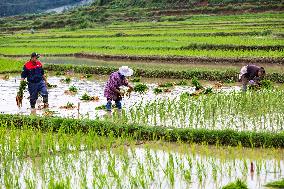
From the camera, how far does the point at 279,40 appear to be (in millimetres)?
18781

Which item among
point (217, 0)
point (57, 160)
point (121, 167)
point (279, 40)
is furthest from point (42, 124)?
point (217, 0)

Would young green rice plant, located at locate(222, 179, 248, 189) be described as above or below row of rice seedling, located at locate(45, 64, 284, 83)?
below

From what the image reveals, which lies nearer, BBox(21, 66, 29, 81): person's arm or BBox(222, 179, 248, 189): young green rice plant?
BBox(222, 179, 248, 189): young green rice plant

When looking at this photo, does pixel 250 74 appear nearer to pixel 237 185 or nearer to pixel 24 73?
pixel 24 73

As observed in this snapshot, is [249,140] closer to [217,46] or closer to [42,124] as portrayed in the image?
[42,124]

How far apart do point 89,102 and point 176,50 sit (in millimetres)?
8349

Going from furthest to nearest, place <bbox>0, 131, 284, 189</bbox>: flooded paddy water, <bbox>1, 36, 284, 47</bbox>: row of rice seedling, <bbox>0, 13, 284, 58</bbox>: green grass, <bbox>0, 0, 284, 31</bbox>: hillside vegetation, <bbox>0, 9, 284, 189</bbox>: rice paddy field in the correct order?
1. <bbox>0, 0, 284, 31</bbox>: hillside vegetation
2. <bbox>1, 36, 284, 47</bbox>: row of rice seedling
3. <bbox>0, 13, 284, 58</bbox>: green grass
4. <bbox>0, 9, 284, 189</bbox>: rice paddy field
5. <bbox>0, 131, 284, 189</bbox>: flooded paddy water

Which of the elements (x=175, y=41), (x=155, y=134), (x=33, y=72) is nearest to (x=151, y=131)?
(x=155, y=134)

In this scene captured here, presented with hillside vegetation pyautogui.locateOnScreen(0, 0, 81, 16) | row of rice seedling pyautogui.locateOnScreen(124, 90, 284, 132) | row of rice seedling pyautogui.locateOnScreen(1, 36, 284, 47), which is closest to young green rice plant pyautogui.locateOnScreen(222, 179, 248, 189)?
row of rice seedling pyautogui.locateOnScreen(124, 90, 284, 132)

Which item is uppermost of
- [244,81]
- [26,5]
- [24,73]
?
[26,5]

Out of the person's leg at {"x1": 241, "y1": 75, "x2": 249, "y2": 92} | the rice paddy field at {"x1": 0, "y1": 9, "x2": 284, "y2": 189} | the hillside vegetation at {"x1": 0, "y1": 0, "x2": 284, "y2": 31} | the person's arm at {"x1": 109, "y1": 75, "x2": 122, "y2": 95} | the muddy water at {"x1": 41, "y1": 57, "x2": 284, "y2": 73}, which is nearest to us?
the rice paddy field at {"x1": 0, "y1": 9, "x2": 284, "y2": 189}

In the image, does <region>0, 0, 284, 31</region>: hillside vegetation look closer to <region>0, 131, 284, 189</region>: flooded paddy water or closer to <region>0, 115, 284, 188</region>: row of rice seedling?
<region>0, 115, 284, 188</region>: row of rice seedling

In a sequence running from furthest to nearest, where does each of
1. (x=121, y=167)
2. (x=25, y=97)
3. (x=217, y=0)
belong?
(x=217, y=0), (x=25, y=97), (x=121, y=167)

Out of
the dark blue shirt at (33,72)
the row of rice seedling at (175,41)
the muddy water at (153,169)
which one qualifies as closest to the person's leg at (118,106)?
the dark blue shirt at (33,72)
